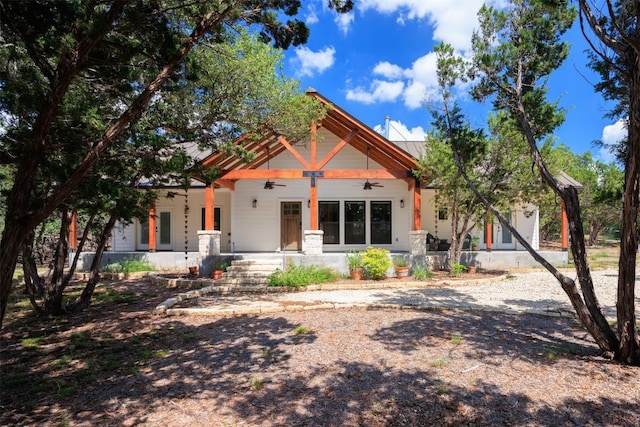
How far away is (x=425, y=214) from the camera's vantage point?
16.0m

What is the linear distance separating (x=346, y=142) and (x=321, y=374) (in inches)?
348

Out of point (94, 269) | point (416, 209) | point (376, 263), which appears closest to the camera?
point (94, 269)

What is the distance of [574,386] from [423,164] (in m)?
8.23

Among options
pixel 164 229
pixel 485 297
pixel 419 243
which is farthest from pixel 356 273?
pixel 164 229

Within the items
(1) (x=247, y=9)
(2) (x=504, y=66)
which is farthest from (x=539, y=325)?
(1) (x=247, y=9)

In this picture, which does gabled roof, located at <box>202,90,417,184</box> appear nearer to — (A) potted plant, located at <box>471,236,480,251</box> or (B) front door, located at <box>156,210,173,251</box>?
(A) potted plant, located at <box>471,236,480,251</box>

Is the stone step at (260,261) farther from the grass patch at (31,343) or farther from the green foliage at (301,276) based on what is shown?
the grass patch at (31,343)

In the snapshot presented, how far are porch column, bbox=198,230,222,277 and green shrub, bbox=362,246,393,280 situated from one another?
187 inches

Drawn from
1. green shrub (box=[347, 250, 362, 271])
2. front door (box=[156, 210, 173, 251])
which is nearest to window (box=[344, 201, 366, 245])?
green shrub (box=[347, 250, 362, 271])

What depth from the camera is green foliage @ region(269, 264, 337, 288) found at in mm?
9805

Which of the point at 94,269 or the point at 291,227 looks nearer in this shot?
the point at 94,269

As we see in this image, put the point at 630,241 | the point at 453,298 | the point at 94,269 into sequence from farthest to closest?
the point at 453,298 → the point at 94,269 → the point at 630,241

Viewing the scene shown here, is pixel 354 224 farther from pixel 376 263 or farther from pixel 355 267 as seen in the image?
pixel 376 263

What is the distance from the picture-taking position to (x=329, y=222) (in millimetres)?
15320
